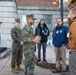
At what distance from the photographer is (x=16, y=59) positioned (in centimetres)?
1028

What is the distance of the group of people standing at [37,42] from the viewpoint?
593 centimetres

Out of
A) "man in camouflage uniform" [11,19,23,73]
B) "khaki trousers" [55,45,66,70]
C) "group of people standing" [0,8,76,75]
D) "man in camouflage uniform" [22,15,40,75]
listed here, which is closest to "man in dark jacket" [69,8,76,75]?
"group of people standing" [0,8,76,75]

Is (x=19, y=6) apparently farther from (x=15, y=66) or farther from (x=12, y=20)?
(x=15, y=66)

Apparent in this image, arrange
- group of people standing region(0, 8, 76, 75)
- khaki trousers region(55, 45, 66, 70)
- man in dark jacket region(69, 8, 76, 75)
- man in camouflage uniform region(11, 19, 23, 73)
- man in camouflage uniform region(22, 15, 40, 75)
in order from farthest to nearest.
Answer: man in camouflage uniform region(11, 19, 23, 73)
khaki trousers region(55, 45, 66, 70)
man in camouflage uniform region(22, 15, 40, 75)
group of people standing region(0, 8, 76, 75)
man in dark jacket region(69, 8, 76, 75)

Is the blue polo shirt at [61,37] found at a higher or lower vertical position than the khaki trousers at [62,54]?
higher

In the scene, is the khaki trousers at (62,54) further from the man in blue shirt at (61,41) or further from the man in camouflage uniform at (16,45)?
the man in camouflage uniform at (16,45)

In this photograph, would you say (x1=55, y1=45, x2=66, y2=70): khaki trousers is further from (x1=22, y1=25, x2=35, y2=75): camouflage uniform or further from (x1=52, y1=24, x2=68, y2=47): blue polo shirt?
(x1=22, y1=25, x2=35, y2=75): camouflage uniform

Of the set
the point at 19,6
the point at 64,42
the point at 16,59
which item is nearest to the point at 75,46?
the point at 64,42

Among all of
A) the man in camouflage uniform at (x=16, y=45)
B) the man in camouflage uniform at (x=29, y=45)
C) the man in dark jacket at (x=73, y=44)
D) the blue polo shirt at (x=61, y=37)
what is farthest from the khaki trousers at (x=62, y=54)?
the man in dark jacket at (x=73, y=44)

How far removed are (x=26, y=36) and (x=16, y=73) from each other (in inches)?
100

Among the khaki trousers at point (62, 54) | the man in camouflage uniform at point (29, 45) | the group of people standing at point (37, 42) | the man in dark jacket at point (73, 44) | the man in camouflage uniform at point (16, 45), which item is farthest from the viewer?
the man in camouflage uniform at point (16, 45)

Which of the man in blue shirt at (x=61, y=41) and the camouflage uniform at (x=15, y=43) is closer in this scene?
the man in blue shirt at (x=61, y=41)

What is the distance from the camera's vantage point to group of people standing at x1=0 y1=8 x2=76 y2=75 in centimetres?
593

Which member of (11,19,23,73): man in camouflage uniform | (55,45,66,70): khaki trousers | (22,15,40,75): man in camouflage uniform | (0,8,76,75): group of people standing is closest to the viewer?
(0,8,76,75): group of people standing
